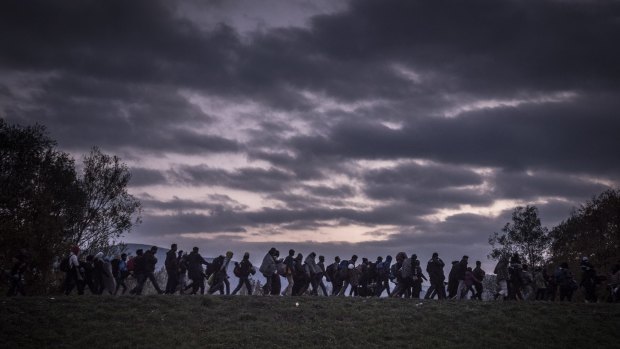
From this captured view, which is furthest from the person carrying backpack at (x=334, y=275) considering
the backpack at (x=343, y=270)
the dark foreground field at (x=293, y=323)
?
the dark foreground field at (x=293, y=323)

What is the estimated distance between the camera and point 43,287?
3653 cm

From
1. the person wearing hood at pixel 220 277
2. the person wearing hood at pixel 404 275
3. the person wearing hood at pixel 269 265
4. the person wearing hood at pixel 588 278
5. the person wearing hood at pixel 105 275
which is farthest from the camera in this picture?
the person wearing hood at pixel 404 275

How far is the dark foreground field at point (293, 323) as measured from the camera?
1873 cm

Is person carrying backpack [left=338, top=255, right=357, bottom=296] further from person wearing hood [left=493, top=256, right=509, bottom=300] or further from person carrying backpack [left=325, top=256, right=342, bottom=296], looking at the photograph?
person wearing hood [left=493, top=256, right=509, bottom=300]

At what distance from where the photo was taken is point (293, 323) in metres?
21.6

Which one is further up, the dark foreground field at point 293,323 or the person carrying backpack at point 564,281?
the person carrying backpack at point 564,281

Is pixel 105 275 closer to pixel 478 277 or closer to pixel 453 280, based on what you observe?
pixel 453 280

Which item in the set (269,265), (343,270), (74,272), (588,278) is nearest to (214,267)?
(269,265)

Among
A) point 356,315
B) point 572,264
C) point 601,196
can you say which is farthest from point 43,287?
point 601,196

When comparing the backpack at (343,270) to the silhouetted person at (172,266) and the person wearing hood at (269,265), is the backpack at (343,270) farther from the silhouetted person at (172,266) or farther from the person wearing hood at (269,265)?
the silhouetted person at (172,266)

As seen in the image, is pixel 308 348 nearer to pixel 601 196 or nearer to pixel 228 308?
pixel 228 308

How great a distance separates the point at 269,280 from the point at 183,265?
193 inches

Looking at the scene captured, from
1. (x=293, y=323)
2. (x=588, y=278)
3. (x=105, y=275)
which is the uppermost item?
(x=588, y=278)

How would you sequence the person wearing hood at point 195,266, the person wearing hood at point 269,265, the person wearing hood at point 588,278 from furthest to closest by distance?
the person wearing hood at point 269,265 < the person wearing hood at point 588,278 < the person wearing hood at point 195,266
